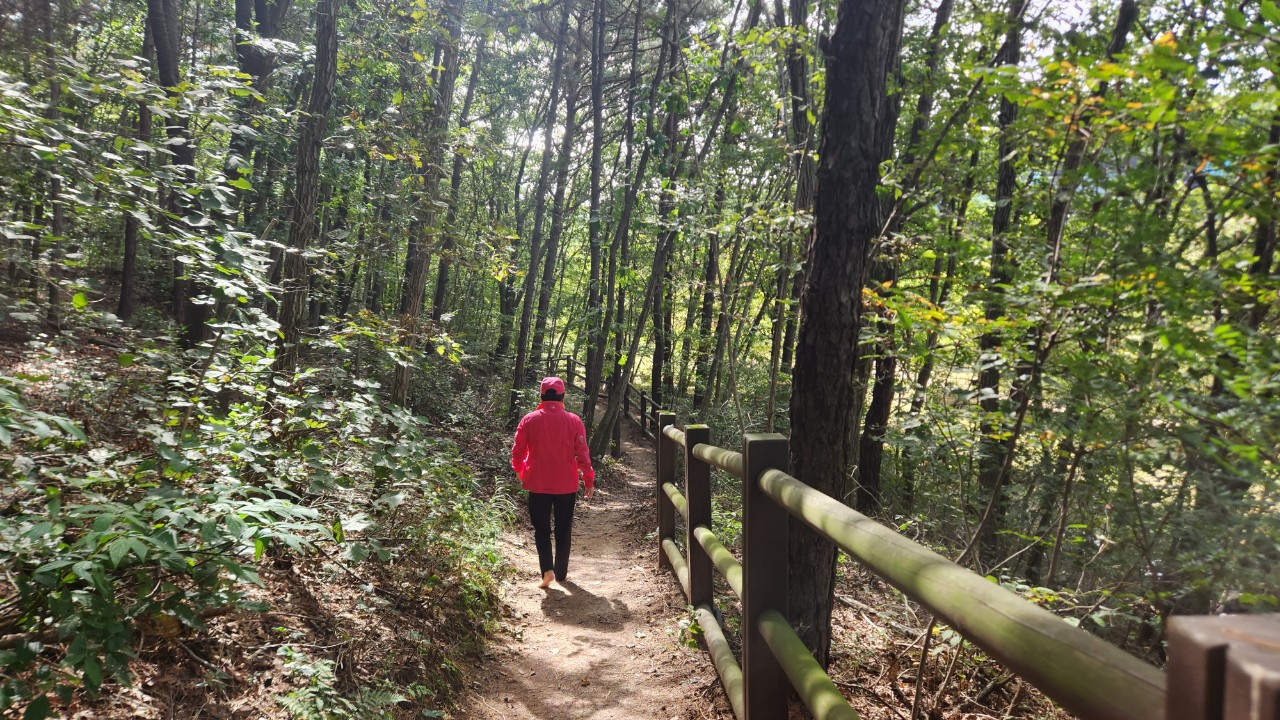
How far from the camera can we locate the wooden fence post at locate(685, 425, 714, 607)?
14.3 ft

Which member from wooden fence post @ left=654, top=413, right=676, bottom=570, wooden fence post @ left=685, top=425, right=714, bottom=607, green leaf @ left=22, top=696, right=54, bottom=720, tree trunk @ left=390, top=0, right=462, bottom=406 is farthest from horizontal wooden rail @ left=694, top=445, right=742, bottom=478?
tree trunk @ left=390, top=0, right=462, bottom=406

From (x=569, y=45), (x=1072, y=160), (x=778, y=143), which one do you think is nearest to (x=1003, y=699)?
(x=1072, y=160)

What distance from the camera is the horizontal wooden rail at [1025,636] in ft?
3.06

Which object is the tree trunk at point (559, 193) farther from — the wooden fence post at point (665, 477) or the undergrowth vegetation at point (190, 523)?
the wooden fence post at point (665, 477)

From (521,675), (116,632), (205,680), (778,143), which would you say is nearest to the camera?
(116,632)

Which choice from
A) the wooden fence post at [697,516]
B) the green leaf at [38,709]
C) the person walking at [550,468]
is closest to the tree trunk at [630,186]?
the person walking at [550,468]

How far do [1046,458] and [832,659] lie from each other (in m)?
2.26

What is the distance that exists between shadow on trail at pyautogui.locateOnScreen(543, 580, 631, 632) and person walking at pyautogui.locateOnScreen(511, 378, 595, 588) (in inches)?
8.0

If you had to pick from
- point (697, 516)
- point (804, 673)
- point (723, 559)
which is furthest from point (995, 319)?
point (804, 673)

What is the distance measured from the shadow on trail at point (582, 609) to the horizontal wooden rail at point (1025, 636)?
3732mm

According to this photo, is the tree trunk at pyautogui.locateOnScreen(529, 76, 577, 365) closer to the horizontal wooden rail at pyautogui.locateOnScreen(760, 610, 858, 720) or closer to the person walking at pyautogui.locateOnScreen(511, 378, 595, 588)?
the person walking at pyautogui.locateOnScreen(511, 378, 595, 588)

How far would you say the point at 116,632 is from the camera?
1.97 metres

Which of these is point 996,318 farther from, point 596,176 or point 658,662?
point 596,176

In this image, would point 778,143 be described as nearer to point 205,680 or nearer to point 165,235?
point 165,235
